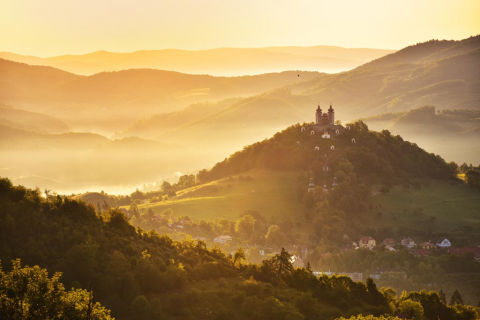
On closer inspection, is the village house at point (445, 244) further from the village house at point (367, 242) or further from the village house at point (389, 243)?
the village house at point (367, 242)

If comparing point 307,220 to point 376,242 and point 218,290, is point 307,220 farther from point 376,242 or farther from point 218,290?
point 218,290

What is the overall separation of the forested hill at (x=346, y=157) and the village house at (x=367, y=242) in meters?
22.6

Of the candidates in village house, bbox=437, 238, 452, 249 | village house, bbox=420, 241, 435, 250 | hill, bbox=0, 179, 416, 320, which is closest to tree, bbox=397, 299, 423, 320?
hill, bbox=0, 179, 416, 320

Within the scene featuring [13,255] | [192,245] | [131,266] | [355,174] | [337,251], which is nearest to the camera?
[13,255]

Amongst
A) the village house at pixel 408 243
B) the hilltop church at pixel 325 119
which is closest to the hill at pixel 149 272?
the village house at pixel 408 243

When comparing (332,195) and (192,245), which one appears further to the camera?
(332,195)

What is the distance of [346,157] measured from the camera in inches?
5458

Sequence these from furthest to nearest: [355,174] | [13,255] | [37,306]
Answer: [355,174], [13,255], [37,306]

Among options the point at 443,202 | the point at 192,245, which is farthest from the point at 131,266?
the point at 443,202

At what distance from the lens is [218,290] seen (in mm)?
45594

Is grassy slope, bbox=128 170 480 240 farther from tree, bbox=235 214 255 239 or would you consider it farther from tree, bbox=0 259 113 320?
tree, bbox=0 259 113 320

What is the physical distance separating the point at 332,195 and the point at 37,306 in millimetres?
107473

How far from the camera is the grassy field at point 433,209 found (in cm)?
11876

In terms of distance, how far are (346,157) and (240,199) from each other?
26801 mm
